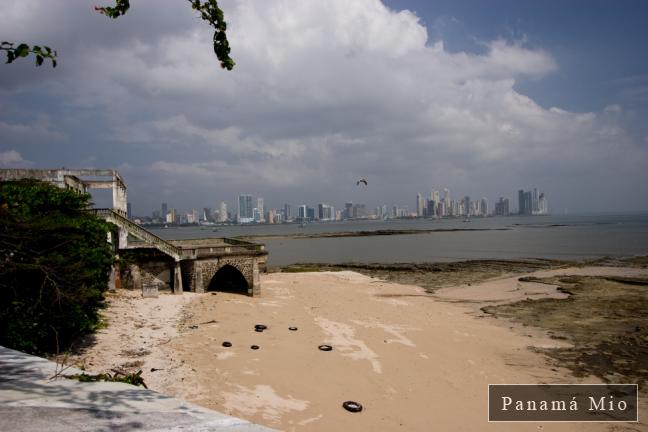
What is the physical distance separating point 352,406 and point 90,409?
11194mm

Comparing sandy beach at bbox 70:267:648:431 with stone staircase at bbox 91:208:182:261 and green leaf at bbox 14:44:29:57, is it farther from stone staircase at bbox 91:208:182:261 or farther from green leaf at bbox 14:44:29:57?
green leaf at bbox 14:44:29:57

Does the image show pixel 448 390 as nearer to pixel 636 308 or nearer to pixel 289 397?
pixel 289 397

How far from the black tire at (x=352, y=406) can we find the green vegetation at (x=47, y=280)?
8852 millimetres

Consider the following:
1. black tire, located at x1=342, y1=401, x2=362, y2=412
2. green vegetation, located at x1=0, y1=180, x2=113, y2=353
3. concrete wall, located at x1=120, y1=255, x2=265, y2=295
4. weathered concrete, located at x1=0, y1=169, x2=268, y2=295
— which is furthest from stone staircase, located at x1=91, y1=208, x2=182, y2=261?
black tire, located at x1=342, y1=401, x2=362, y2=412

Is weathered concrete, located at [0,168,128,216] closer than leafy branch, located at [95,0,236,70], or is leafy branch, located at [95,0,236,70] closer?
leafy branch, located at [95,0,236,70]

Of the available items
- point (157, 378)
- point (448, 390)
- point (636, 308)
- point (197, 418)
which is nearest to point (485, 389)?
point (448, 390)

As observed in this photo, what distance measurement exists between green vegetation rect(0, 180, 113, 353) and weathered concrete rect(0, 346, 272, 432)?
5375 mm

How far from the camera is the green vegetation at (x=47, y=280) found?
11.4 metres

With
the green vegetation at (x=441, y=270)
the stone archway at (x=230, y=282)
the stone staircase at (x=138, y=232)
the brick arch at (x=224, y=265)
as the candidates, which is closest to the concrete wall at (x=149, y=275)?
the stone staircase at (x=138, y=232)

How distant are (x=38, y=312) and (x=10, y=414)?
1092cm

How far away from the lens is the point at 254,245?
31.5 metres

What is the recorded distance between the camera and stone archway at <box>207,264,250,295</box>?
31.9 meters

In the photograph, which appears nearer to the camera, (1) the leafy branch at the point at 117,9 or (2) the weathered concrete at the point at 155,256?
(1) the leafy branch at the point at 117,9

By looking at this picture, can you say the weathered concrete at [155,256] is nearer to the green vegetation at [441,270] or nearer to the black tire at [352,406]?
the black tire at [352,406]
